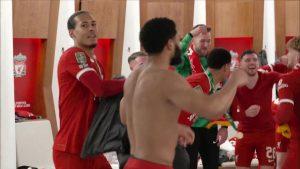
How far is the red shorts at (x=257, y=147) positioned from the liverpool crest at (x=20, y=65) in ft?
12.2

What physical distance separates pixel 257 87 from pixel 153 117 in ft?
9.62

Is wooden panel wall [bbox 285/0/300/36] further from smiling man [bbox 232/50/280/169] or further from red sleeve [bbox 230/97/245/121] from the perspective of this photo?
red sleeve [bbox 230/97/245/121]

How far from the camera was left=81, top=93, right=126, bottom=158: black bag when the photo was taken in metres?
4.49

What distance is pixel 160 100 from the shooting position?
3496 mm

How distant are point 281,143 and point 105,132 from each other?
2.51 metres

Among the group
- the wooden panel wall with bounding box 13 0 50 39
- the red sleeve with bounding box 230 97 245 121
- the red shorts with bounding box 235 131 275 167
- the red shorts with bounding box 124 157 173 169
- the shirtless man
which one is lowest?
the red shorts with bounding box 235 131 275 167

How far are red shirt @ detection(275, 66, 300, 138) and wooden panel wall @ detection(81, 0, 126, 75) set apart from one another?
413 cm

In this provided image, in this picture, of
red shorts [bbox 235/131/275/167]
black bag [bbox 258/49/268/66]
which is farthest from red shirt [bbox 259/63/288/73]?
black bag [bbox 258/49/268/66]

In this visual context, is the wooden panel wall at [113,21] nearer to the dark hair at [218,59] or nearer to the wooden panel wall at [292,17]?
the wooden panel wall at [292,17]

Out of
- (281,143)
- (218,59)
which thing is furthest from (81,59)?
(281,143)

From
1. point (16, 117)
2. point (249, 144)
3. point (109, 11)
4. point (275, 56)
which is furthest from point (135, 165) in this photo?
point (275, 56)

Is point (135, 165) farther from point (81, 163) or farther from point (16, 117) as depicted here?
point (16, 117)

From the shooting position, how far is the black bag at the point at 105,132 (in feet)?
14.7

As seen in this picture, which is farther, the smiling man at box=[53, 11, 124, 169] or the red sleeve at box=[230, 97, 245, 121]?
the red sleeve at box=[230, 97, 245, 121]
